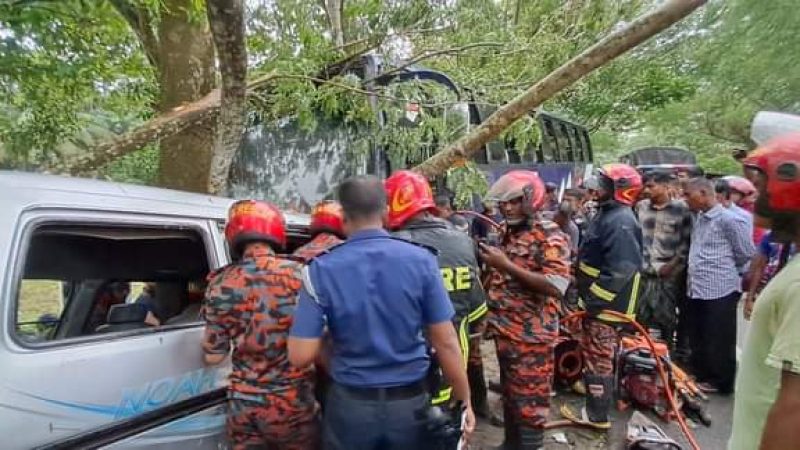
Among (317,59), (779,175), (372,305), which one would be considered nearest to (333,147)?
(317,59)

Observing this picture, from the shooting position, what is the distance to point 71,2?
3.12 m

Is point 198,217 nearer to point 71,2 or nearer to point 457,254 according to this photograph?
point 457,254

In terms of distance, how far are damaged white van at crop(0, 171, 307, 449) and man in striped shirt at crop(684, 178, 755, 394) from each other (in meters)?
4.05

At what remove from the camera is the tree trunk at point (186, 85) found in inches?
189

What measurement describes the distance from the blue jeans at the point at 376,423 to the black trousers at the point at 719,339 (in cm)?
380

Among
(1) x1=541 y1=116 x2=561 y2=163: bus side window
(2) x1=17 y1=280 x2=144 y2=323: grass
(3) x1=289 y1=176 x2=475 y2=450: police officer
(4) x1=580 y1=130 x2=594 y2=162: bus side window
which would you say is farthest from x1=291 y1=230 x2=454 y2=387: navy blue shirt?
(4) x1=580 y1=130 x2=594 y2=162: bus side window

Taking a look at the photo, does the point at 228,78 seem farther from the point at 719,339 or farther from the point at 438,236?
the point at 719,339

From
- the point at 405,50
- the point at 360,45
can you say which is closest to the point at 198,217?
the point at 360,45

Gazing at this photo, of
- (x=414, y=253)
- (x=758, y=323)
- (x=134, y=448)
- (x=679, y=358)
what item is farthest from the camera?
(x=679, y=358)

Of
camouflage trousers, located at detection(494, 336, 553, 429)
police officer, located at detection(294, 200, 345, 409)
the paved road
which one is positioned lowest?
the paved road

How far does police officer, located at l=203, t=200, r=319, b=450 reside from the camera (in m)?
2.27

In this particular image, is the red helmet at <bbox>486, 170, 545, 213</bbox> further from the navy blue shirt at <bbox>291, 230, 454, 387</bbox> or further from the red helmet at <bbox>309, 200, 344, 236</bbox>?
the navy blue shirt at <bbox>291, 230, 454, 387</bbox>

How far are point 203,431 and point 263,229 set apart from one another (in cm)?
81

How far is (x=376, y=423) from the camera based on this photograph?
2.12 meters
